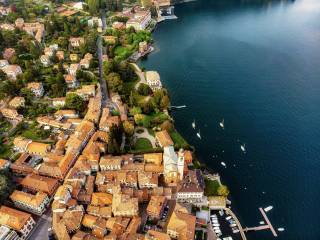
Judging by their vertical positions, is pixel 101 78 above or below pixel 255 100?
above

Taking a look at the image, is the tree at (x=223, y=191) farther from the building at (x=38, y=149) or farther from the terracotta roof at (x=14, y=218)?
the building at (x=38, y=149)

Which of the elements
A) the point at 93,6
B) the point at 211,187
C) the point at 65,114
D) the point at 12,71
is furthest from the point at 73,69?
the point at 93,6

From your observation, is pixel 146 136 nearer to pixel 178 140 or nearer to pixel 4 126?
pixel 178 140

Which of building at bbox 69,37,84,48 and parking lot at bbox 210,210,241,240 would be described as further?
building at bbox 69,37,84,48

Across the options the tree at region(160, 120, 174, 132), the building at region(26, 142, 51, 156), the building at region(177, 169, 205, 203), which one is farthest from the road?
the building at region(177, 169, 205, 203)

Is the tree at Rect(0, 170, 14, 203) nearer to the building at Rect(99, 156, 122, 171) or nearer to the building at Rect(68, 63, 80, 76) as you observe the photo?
the building at Rect(99, 156, 122, 171)

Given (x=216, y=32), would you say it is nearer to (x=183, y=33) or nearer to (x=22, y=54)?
(x=183, y=33)
